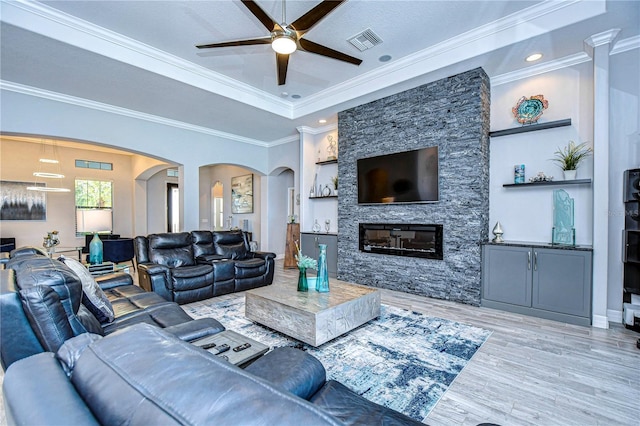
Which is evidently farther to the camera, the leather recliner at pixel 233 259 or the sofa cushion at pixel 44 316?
the leather recliner at pixel 233 259

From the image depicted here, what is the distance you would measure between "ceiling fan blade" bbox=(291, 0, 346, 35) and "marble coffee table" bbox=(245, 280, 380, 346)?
2619mm

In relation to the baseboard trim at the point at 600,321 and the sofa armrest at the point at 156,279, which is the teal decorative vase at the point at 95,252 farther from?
the baseboard trim at the point at 600,321

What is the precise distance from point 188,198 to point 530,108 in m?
6.26

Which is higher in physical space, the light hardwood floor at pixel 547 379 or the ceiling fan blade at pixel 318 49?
the ceiling fan blade at pixel 318 49

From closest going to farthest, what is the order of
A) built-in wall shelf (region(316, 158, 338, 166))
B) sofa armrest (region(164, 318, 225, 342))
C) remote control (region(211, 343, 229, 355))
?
remote control (region(211, 343, 229, 355)), sofa armrest (region(164, 318, 225, 342)), built-in wall shelf (region(316, 158, 338, 166))

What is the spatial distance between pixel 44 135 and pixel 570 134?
A: 7631mm

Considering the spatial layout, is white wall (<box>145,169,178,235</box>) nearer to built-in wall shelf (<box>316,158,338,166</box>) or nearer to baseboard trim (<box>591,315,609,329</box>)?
built-in wall shelf (<box>316,158,338,166</box>)

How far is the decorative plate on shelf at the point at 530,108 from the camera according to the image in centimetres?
390

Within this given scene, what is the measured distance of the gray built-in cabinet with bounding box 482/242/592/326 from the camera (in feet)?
10.8

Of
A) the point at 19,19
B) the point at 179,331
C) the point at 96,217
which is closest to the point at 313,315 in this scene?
the point at 179,331

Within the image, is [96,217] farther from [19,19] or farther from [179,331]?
[179,331]

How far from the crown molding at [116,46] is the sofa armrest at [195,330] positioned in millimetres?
3585

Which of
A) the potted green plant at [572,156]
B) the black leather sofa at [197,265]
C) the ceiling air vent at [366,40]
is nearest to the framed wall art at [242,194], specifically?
the black leather sofa at [197,265]

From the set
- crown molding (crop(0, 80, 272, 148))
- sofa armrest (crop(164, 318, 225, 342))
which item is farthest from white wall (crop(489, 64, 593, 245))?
crown molding (crop(0, 80, 272, 148))
